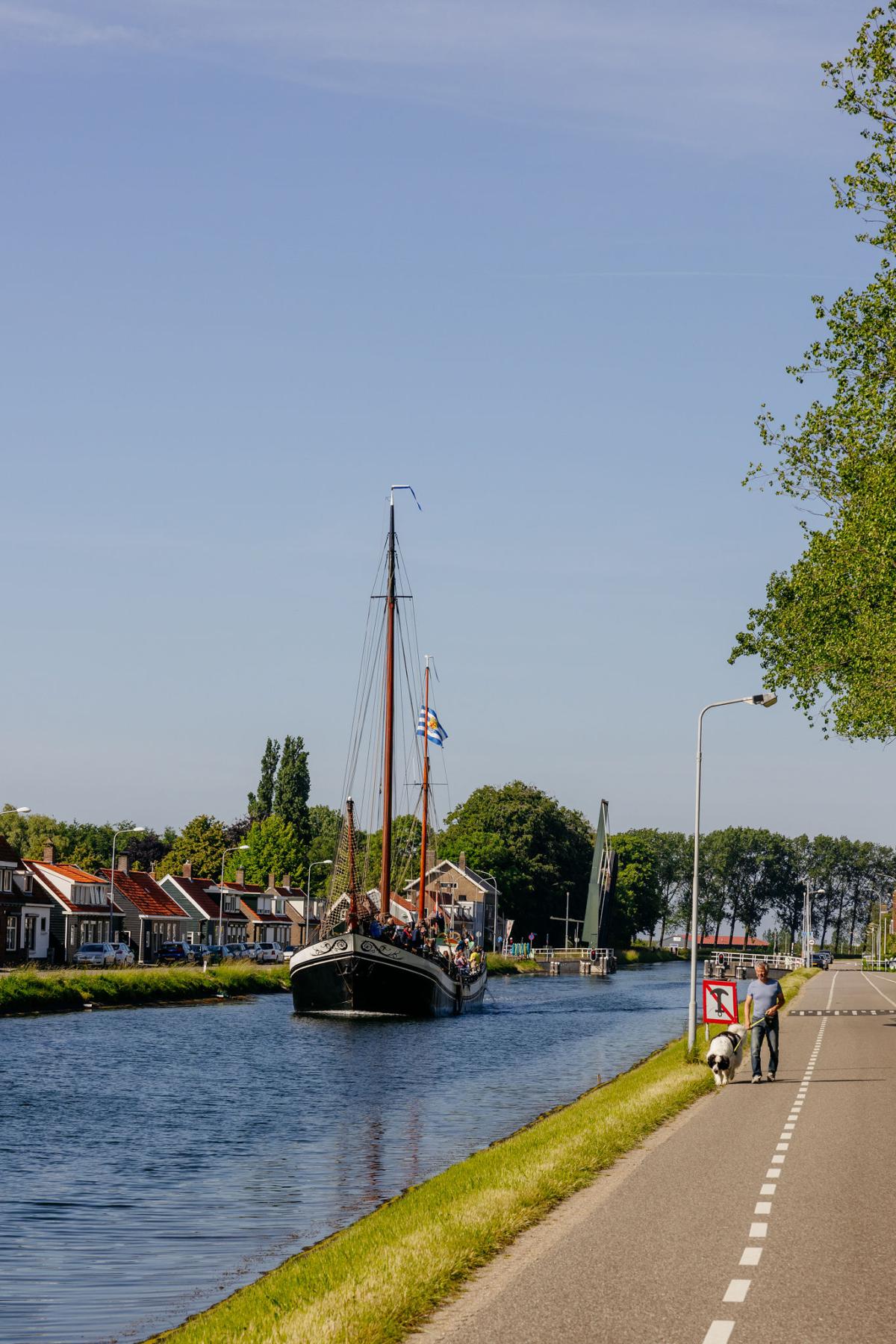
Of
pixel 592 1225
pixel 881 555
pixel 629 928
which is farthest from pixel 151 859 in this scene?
pixel 592 1225

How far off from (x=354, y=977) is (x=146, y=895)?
58128 mm

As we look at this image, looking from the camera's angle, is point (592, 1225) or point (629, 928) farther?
point (629, 928)

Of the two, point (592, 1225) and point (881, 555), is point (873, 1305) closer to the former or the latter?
point (592, 1225)

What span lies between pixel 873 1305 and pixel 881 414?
26.5 meters

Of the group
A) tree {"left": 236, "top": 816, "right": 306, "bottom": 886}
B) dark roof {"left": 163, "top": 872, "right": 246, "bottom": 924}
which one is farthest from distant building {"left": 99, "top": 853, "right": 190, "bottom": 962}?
tree {"left": 236, "top": 816, "right": 306, "bottom": 886}

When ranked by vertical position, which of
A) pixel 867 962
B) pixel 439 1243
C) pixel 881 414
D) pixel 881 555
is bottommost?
pixel 867 962

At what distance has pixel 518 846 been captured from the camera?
518ft

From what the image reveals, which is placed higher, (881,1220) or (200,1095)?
(881,1220)

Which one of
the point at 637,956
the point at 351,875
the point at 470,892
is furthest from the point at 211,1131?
the point at 637,956

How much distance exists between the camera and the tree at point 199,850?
141250 millimetres

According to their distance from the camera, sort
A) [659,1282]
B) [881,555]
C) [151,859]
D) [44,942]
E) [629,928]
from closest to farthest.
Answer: [659,1282]
[881,555]
[44,942]
[151,859]
[629,928]

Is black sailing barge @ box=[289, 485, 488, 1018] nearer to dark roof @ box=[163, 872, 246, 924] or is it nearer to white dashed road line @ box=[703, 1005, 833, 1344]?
white dashed road line @ box=[703, 1005, 833, 1344]

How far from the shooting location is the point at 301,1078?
129 feet

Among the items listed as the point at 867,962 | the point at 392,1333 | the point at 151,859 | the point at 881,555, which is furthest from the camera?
the point at 151,859
